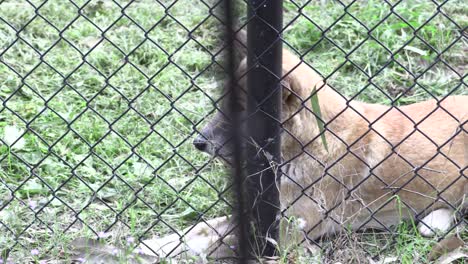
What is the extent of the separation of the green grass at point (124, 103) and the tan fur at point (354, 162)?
30cm

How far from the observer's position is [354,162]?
3711 millimetres

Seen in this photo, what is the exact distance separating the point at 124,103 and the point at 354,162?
172 cm

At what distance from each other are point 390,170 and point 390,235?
340 mm

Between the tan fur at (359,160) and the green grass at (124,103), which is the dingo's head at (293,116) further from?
the green grass at (124,103)

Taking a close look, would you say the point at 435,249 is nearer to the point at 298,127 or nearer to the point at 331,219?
the point at 331,219

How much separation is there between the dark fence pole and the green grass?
25 centimetres

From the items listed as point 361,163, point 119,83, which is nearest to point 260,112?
point 361,163

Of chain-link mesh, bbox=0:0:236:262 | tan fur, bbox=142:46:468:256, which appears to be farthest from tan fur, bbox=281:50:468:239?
chain-link mesh, bbox=0:0:236:262

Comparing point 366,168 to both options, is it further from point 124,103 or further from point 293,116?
point 124,103

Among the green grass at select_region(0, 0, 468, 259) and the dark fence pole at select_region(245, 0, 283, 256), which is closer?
the dark fence pole at select_region(245, 0, 283, 256)

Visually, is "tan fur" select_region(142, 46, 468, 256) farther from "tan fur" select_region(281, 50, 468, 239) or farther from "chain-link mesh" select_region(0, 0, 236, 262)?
"chain-link mesh" select_region(0, 0, 236, 262)

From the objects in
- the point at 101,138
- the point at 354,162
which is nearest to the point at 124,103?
the point at 101,138

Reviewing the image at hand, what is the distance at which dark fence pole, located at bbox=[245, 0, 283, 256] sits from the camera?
2.79 meters

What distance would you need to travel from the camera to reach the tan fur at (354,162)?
136 inches
